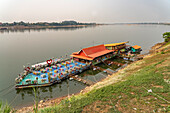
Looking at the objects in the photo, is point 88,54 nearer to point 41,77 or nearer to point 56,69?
point 56,69

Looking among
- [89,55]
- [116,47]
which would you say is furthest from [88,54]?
[116,47]

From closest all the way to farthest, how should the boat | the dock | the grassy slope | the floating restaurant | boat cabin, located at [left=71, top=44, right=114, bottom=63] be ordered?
the grassy slope
the boat
the floating restaurant
the dock
boat cabin, located at [left=71, top=44, right=114, bottom=63]

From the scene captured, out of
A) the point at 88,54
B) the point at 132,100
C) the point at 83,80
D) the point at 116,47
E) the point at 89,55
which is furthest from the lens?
the point at 116,47

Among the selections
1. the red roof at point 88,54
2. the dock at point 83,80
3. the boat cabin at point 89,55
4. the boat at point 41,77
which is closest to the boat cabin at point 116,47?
the boat cabin at point 89,55

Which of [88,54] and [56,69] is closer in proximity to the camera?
[56,69]

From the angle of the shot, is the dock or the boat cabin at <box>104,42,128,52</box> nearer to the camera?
the dock

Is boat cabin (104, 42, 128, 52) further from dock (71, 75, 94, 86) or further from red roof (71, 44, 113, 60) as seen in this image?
dock (71, 75, 94, 86)

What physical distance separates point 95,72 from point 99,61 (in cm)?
571

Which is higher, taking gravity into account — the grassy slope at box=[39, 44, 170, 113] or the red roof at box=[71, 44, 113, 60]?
the red roof at box=[71, 44, 113, 60]

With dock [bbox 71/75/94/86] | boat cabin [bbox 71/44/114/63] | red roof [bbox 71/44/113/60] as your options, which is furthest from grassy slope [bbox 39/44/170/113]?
red roof [bbox 71/44/113/60]

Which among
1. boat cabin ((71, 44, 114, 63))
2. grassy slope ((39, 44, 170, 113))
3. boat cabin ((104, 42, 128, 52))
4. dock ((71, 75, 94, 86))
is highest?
boat cabin ((104, 42, 128, 52))

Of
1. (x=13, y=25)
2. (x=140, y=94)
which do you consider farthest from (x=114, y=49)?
(x=13, y=25)

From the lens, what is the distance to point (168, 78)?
13961 mm

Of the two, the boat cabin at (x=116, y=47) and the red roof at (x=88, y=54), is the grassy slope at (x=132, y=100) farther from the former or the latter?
the boat cabin at (x=116, y=47)
